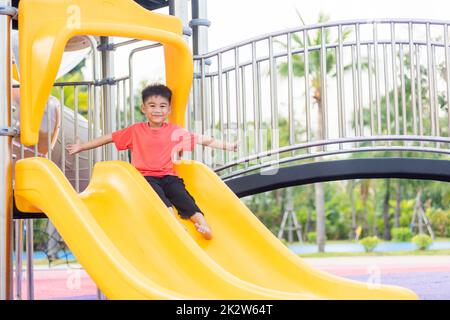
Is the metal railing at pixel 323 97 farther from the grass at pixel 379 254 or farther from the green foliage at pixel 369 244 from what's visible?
the green foliage at pixel 369 244

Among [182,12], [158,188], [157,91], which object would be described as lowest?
[158,188]

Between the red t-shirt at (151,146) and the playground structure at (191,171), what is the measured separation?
9.4 inches

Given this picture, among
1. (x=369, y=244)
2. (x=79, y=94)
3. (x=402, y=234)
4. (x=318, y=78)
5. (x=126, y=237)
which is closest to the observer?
(x=126, y=237)

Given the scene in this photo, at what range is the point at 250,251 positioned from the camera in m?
4.88

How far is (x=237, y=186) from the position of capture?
6102 millimetres

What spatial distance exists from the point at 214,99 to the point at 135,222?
1941 mm

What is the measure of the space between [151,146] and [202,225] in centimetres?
73

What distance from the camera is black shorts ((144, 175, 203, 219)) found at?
5043 mm

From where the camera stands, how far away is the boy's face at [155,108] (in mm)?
5324

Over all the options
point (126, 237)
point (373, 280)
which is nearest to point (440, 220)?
point (373, 280)

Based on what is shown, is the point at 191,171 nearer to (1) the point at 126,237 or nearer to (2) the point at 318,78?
(1) the point at 126,237

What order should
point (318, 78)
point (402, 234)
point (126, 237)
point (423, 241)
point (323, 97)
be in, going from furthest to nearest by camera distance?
point (402, 234), point (318, 78), point (423, 241), point (323, 97), point (126, 237)

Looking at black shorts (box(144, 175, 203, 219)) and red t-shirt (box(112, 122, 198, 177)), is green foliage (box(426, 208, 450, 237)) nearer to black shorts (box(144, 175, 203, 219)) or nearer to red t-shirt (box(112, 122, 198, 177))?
red t-shirt (box(112, 122, 198, 177))
